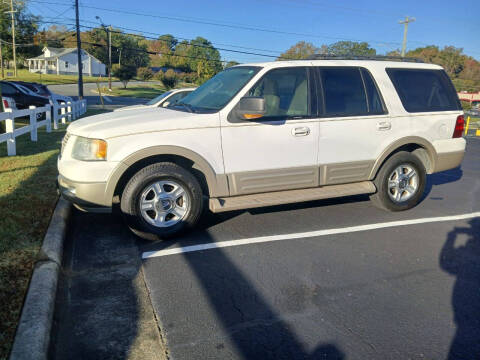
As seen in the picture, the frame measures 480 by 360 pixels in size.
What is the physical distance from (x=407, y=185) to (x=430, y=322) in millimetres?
3172

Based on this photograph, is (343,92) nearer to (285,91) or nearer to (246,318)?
(285,91)

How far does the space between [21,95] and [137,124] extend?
15071mm

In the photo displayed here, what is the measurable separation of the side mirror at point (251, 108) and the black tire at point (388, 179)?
2.11m

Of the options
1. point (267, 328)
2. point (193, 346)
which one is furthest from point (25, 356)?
point (267, 328)

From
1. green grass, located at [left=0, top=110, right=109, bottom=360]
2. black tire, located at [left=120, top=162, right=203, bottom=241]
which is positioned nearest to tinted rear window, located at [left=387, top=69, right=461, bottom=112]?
black tire, located at [left=120, top=162, right=203, bottom=241]

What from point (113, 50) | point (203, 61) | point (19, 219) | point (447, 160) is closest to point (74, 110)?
point (19, 219)

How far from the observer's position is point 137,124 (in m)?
4.54

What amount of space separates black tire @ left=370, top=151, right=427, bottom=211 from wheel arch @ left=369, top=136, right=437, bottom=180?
87 millimetres

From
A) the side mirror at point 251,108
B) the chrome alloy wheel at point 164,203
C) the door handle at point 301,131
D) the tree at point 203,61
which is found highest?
the tree at point 203,61

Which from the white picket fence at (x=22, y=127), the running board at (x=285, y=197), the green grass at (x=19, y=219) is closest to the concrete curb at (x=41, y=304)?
the green grass at (x=19, y=219)

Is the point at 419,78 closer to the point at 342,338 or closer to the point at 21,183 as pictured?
the point at 342,338

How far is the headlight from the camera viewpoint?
4422 millimetres

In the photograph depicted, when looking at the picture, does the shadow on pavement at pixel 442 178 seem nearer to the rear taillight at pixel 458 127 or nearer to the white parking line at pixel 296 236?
the rear taillight at pixel 458 127

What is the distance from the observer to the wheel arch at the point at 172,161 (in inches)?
175
